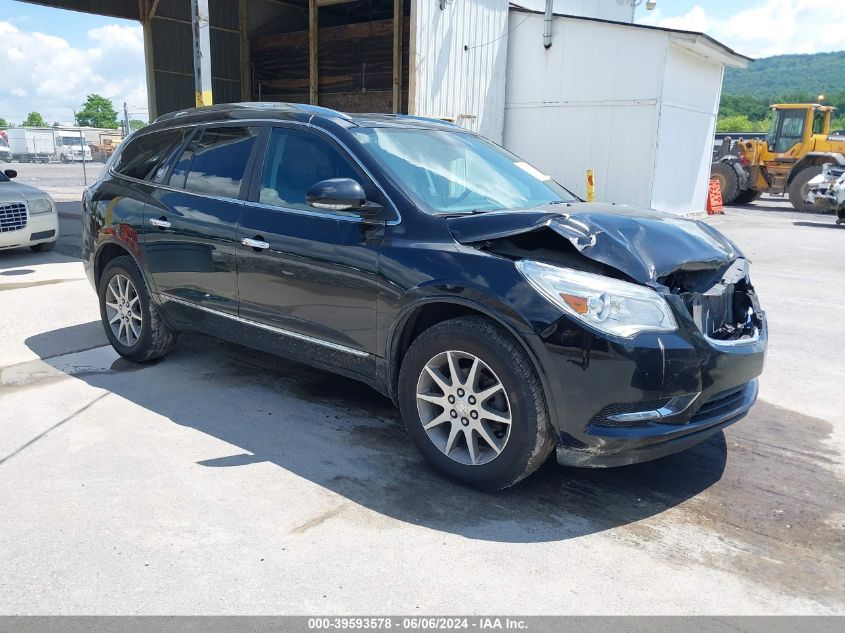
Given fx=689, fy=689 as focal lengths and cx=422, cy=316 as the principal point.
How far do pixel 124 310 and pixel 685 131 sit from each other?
15013mm

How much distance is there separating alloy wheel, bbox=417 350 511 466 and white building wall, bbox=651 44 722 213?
13629 millimetres

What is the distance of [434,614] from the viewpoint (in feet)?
8.30

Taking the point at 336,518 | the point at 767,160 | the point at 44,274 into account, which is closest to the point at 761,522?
the point at 336,518

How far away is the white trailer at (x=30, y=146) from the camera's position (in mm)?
39812

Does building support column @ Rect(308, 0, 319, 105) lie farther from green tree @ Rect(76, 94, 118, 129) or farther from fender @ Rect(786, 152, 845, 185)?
green tree @ Rect(76, 94, 118, 129)

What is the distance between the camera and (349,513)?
323 centimetres

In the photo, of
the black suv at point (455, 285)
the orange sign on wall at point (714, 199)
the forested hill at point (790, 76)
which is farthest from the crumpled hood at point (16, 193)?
the forested hill at point (790, 76)

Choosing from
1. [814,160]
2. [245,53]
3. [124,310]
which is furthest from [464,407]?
[814,160]

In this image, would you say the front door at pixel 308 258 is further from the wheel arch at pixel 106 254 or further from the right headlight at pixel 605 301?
the wheel arch at pixel 106 254

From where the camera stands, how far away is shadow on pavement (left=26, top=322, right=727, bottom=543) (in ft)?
10.6

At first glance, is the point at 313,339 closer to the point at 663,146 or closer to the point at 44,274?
the point at 44,274

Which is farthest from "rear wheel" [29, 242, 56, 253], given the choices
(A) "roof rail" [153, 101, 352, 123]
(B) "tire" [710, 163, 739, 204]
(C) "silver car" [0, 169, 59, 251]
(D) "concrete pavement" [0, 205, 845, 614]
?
(B) "tire" [710, 163, 739, 204]

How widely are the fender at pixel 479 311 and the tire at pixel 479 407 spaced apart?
0.04 metres

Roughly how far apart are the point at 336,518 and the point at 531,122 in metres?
15.1
